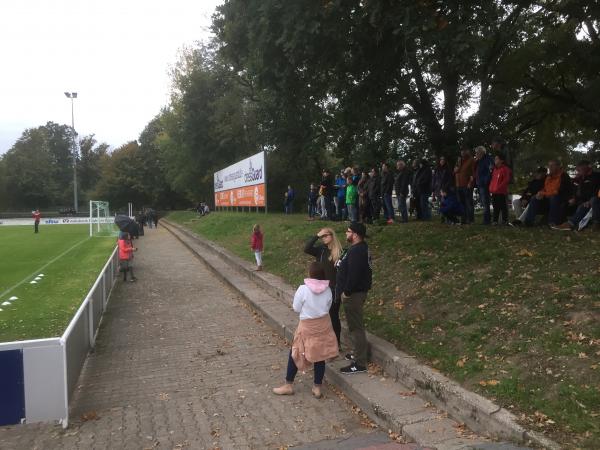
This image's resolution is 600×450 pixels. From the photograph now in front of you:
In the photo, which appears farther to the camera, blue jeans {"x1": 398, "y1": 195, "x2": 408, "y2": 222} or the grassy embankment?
blue jeans {"x1": 398, "y1": 195, "x2": 408, "y2": 222}

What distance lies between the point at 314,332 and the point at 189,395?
1.72 m

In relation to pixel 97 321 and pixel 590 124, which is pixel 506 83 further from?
pixel 97 321

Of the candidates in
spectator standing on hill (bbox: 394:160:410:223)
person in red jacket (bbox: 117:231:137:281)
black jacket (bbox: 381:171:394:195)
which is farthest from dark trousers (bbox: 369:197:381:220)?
person in red jacket (bbox: 117:231:137:281)

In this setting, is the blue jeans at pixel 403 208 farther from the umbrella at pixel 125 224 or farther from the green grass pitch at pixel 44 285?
the umbrella at pixel 125 224

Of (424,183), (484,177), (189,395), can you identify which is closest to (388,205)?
(424,183)

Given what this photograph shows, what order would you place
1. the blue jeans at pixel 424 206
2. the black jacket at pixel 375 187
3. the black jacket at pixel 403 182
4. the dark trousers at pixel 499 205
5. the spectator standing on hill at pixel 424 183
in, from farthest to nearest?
the black jacket at pixel 375 187, the black jacket at pixel 403 182, the blue jeans at pixel 424 206, the spectator standing on hill at pixel 424 183, the dark trousers at pixel 499 205

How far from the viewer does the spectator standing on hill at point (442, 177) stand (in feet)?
40.4

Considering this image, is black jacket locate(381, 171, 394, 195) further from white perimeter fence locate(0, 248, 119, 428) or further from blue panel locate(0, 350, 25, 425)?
blue panel locate(0, 350, 25, 425)

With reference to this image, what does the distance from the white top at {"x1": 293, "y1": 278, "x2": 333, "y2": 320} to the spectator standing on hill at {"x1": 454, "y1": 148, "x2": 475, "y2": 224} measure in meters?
7.02

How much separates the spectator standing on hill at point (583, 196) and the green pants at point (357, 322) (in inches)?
220

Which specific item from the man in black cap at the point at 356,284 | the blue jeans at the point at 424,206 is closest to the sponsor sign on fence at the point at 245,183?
the blue jeans at the point at 424,206

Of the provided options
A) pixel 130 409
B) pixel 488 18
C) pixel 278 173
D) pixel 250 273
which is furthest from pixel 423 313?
pixel 278 173

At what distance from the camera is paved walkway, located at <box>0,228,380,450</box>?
199 inches

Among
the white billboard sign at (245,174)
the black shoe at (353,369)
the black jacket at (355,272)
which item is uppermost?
the white billboard sign at (245,174)
